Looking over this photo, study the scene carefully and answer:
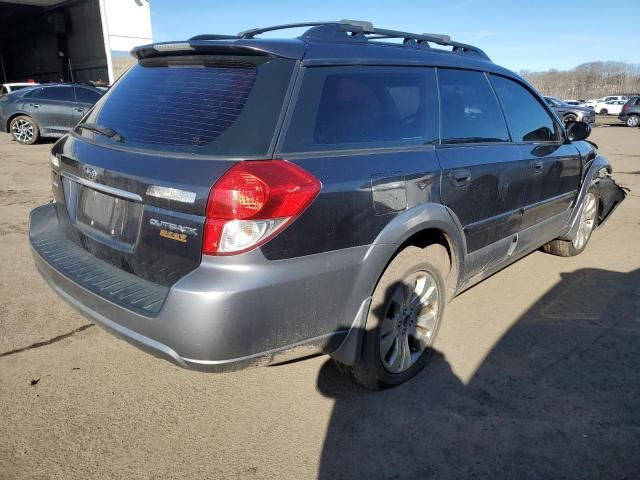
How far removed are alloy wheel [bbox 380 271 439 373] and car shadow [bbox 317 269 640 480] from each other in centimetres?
17

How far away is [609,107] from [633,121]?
39.1 feet

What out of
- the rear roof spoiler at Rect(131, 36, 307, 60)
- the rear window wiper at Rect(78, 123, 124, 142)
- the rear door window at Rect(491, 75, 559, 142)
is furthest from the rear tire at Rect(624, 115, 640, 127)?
the rear window wiper at Rect(78, 123, 124, 142)

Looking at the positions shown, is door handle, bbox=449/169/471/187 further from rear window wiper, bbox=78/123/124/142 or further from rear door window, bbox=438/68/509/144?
rear window wiper, bbox=78/123/124/142

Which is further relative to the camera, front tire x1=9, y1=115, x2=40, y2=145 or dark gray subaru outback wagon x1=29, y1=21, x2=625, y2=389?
front tire x1=9, y1=115, x2=40, y2=145

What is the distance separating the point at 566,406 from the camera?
2.59 meters

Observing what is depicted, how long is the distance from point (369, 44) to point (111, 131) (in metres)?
1.42

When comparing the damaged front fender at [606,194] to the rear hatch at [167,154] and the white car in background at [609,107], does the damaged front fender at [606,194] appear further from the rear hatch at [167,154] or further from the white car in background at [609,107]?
the white car in background at [609,107]

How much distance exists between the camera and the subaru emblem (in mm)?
2348

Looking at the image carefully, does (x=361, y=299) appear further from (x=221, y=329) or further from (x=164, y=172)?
(x=164, y=172)

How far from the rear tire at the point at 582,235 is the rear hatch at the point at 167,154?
12.3 ft

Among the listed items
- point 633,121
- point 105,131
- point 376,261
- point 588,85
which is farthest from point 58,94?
point 588,85

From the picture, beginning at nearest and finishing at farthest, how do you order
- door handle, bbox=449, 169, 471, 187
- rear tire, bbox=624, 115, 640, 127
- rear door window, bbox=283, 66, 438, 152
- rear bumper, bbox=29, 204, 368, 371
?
rear bumper, bbox=29, 204, 368, 371 → rear door window, bbox=283, 66, 438, 152 → door handle, bbox=449, 169, 471, 187 → rear tire, bbox=624, 115, 640, 127

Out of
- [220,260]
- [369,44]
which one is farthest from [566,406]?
[369,44]

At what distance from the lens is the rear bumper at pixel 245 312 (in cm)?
192
